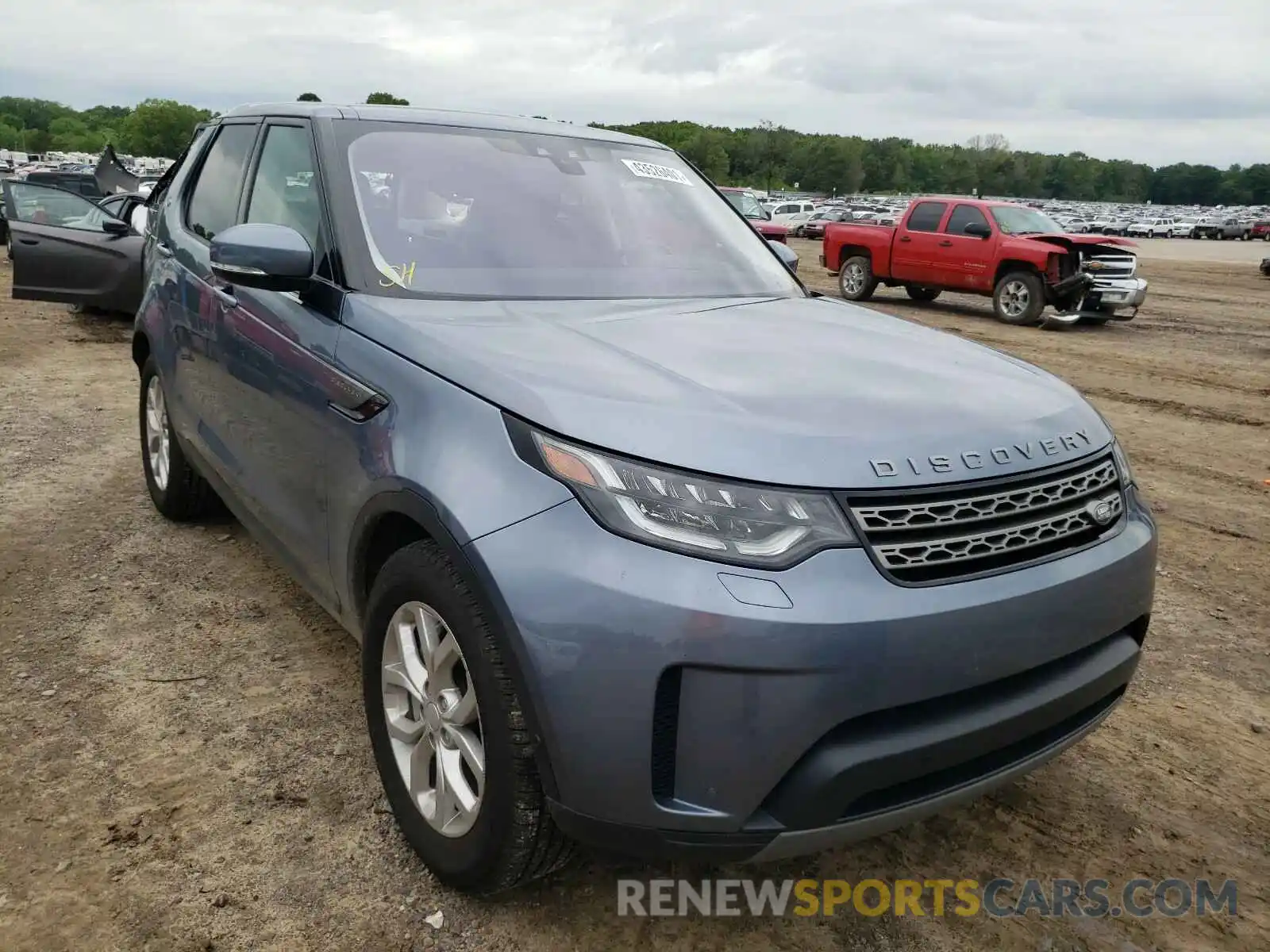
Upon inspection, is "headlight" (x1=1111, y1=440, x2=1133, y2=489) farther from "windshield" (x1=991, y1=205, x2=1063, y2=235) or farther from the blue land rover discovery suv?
"windshield" (x1=991, y1=205, x2=1063, y2=235)

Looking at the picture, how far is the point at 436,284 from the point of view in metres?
2.80

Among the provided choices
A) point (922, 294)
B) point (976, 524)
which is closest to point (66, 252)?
point (976, 524)

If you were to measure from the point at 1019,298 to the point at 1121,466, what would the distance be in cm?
1302

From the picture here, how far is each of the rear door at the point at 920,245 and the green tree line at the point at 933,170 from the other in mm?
92046

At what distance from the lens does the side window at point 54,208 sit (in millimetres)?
10328

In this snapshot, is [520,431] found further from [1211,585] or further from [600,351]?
[1211,585]

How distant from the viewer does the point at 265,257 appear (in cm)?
271

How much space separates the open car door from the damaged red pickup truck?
437 inches

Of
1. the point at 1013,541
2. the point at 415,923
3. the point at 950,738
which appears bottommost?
the point at 415,923

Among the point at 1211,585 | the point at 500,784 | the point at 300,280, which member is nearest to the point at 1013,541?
the point at 500,784

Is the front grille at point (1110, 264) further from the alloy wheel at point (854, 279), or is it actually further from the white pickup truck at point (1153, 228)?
the white pickup truck at point (1153, 228)

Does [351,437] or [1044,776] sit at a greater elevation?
[351,437]

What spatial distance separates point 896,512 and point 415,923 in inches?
56.0

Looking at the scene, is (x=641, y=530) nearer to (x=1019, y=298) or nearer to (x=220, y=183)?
(x=220, y=183)
